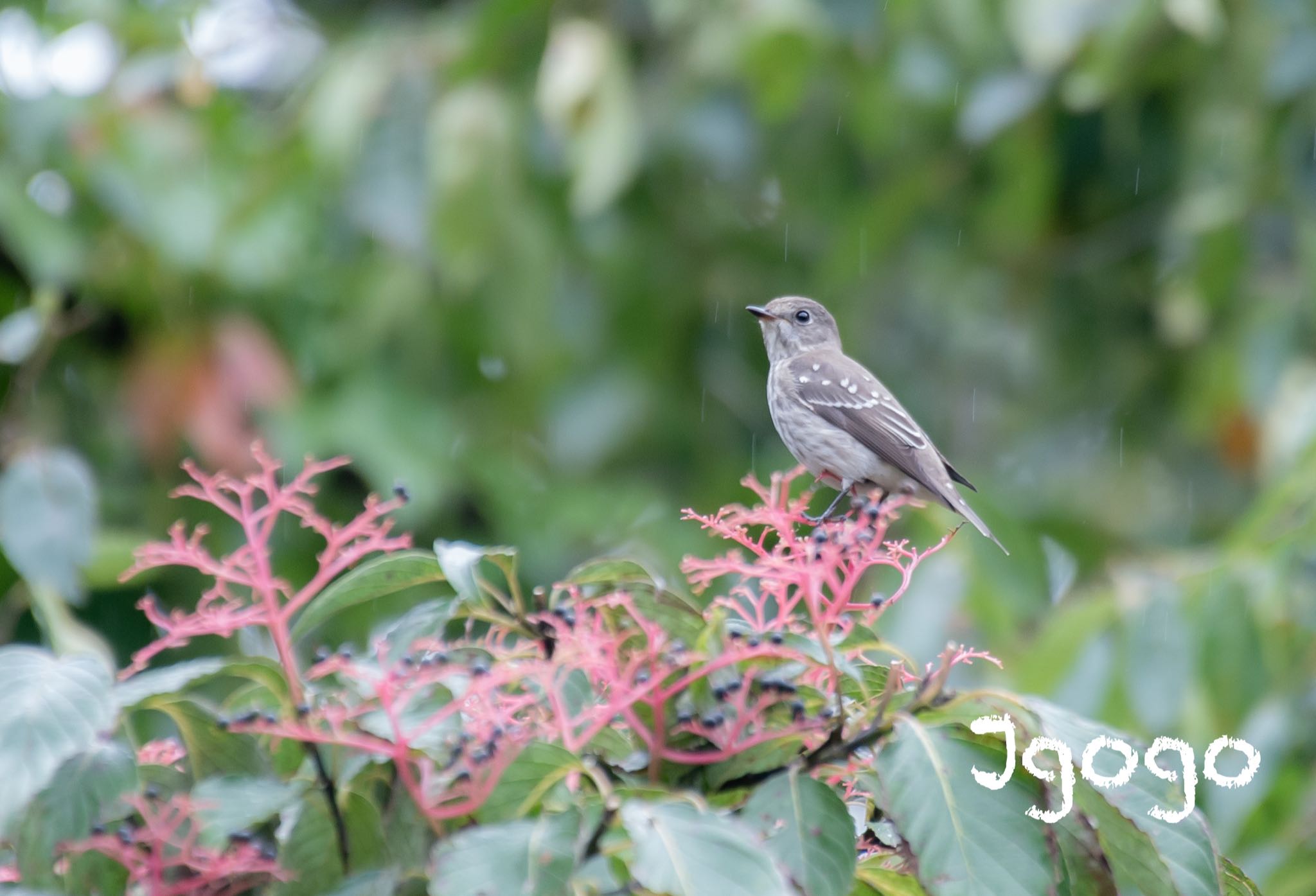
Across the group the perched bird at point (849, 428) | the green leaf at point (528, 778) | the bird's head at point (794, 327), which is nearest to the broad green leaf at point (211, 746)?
the green leaf at point (528, 778)

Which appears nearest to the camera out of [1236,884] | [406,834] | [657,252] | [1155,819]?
[406,834]

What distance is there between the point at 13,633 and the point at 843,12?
3.62m

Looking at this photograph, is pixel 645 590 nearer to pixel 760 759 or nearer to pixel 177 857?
pixel 760 759

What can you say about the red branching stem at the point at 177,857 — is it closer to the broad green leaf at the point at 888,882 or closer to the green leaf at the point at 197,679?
the green leaf at the point at 197,679

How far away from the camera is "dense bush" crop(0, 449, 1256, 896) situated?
1.56m

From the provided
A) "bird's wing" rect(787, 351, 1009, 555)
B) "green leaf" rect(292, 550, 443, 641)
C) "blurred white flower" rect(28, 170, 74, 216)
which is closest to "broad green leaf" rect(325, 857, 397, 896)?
"green leaf" rect(292, 550, 443, 641)

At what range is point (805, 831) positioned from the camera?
156cm

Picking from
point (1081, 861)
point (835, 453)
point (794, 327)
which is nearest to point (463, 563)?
point (1081, 861)

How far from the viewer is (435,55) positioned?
630 centimetres

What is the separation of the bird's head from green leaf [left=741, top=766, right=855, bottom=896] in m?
3.45

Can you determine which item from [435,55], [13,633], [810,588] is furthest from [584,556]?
[810,588]

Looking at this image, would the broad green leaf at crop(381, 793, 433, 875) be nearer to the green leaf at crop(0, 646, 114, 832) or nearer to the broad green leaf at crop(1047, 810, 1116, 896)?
the green leaf at crop(0, 646, 114, 832)

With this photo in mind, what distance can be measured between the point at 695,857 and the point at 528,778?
0.22 metres

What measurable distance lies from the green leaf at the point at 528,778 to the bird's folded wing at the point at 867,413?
2.85 meters
